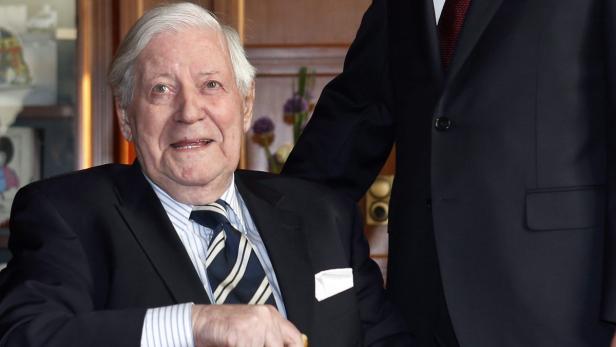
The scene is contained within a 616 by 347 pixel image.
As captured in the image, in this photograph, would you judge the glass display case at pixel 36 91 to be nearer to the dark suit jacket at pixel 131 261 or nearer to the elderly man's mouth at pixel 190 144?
the dark suit jacket at pixel 131 261

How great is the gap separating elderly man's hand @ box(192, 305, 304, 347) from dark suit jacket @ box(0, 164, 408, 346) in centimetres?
9

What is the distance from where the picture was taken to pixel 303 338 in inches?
55.3

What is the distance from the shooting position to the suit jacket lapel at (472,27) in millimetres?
1681

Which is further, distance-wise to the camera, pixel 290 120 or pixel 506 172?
pixel 290 120

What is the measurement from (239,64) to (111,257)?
1.45ft

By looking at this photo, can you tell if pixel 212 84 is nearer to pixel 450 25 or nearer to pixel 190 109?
pixel 190 109

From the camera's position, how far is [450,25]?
5.85 feet

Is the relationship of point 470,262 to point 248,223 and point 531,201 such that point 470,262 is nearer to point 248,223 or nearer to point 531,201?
point 531,201

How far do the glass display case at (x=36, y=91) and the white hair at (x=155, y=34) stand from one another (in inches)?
63.9

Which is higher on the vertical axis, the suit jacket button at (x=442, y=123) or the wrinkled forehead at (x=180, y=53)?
the wrinkled forehead at (x=180, y=53)

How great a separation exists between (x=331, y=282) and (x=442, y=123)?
350mm

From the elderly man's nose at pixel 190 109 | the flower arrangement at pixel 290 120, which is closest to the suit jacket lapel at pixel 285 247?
the elderly man's nose at pixel 190 109

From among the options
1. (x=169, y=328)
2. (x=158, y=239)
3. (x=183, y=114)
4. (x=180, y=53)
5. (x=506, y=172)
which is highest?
(x=180, y=53)

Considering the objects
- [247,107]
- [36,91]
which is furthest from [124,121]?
[36,91]
